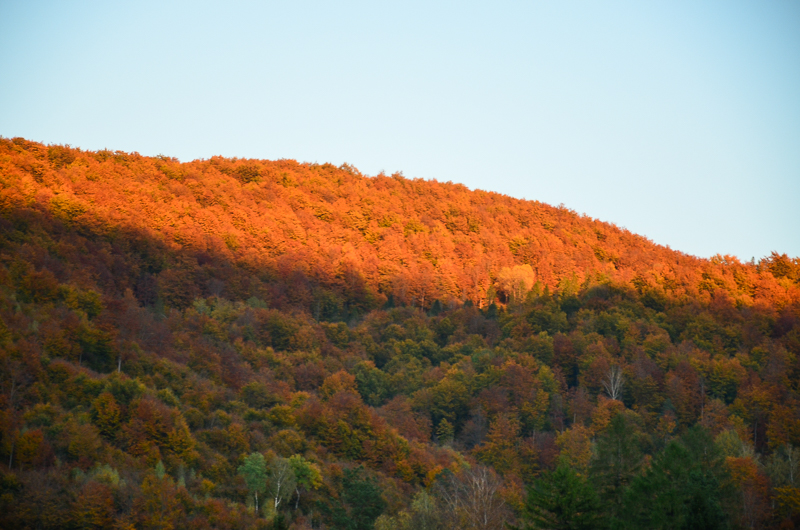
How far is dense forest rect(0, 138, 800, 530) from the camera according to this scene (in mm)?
45688

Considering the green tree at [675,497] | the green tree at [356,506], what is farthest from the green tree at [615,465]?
the green tree at [356,506]

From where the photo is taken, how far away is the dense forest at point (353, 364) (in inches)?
1799

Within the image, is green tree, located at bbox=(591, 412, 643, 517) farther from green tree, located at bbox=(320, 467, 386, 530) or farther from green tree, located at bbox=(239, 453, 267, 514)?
green tree, located at bbox=(239, 453, 267, 514)

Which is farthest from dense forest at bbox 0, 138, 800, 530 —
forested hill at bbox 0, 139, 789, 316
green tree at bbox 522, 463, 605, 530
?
forested hill at bbox 0, 139, 789, 316

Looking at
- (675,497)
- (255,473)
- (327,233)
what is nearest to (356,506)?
(255,473)

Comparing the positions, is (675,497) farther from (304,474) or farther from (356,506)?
(304,474)

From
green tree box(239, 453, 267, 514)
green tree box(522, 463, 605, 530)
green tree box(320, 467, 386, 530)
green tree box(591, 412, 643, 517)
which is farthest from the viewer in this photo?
green tree box(239, 453, 267, 514)

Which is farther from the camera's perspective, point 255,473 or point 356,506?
point 255,473

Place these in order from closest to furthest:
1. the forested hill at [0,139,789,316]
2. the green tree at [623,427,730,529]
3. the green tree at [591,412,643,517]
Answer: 1. the green tree at [623,427,730,529]
2. the green tree at [591,412,643,517]
3. the forested hill at [0,139,789,316]

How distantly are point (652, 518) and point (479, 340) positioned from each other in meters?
57.1

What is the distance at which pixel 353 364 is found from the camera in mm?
81125

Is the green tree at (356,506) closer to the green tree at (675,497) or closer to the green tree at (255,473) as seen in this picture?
the green tree at (255,473)

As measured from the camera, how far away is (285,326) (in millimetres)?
82312

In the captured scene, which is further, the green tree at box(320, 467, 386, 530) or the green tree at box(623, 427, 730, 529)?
the green tree at box(320, 467, 386, 530)
